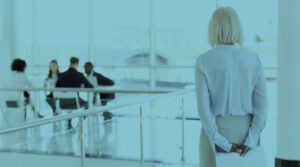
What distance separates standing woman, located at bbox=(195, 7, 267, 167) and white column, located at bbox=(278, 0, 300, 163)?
2.10 meters

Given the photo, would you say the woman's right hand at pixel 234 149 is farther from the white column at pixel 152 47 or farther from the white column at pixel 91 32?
the white column at pixel 91 32

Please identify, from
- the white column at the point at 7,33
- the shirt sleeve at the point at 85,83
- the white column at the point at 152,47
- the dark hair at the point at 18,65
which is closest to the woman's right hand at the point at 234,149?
the shirt sleeve at the point at 85,83

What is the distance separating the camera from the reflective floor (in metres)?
4.21

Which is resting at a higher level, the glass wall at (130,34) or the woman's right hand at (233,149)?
the glass wall at (130,34)

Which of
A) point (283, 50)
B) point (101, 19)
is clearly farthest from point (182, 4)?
point (283, 50)

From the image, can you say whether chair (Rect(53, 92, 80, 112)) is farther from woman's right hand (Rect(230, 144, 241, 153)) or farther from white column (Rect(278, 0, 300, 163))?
woman's right hand (Rect(230, 144, 241, 153))

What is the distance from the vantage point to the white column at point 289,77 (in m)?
3.81

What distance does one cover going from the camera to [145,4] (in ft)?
26.1

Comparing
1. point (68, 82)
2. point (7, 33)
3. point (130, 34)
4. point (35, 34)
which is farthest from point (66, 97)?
point (7, 33)

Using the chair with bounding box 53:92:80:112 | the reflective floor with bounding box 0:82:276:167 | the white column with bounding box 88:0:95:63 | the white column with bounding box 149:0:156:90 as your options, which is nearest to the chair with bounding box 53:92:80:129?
the chair with bounding box 53:92:80:112

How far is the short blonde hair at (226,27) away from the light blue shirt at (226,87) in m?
0.03

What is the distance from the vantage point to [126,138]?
4.28 m

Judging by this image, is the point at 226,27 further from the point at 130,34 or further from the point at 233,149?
the point at 130,34

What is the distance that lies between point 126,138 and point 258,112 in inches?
100
